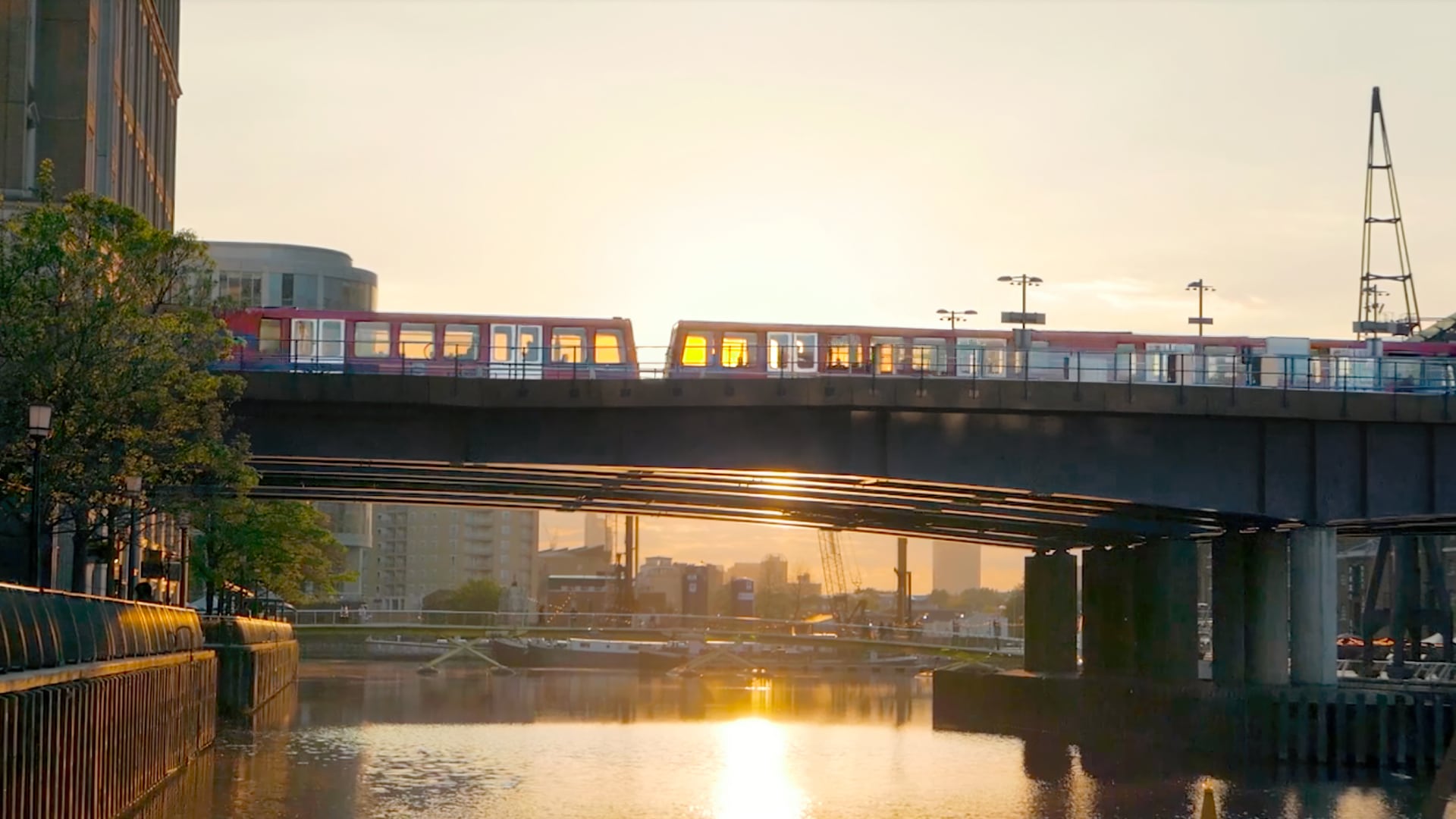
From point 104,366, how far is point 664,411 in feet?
64.1

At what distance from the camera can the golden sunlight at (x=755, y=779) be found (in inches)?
1641

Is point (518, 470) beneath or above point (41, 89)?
beneath

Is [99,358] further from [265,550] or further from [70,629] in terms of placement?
[265,550]

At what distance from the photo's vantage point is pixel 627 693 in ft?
332

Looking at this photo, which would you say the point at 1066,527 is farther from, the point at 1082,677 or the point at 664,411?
the point at 664,411

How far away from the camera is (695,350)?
73688 millimetres

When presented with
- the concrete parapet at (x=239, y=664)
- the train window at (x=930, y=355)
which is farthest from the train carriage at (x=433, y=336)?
the train window at (x=930, y=355)

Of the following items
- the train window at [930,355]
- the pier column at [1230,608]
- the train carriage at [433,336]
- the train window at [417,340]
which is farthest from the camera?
the train window at [417,340]

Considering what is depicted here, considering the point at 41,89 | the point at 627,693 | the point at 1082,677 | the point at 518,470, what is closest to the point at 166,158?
the point at 41,89

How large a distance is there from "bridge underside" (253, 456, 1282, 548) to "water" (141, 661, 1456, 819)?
9043 millimetres

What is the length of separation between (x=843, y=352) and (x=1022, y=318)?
2781 cm

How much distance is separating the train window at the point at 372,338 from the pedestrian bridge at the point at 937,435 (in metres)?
8.55

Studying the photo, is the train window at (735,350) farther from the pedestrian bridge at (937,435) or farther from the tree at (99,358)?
the tree at (99,358)

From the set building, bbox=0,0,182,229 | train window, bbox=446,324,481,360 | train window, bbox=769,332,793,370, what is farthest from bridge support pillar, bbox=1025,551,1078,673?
building, bbox=0,0,182,229
